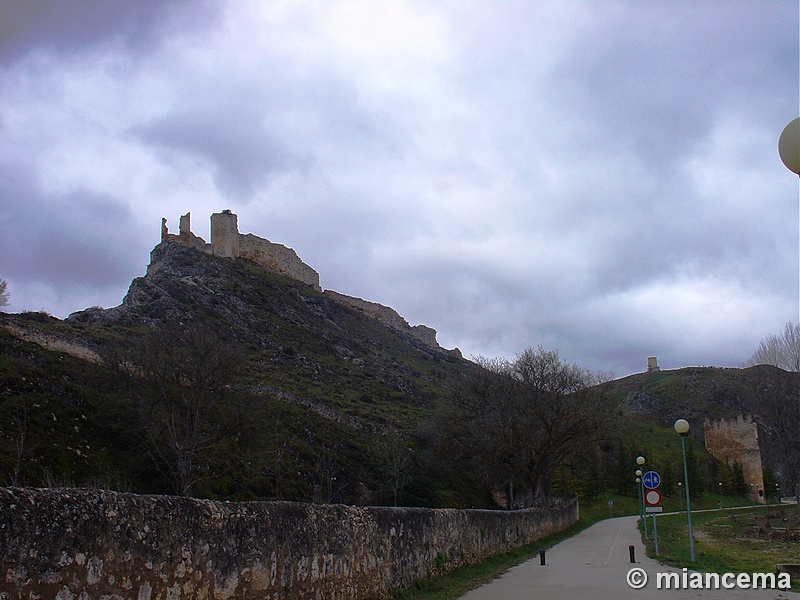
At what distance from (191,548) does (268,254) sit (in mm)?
94653

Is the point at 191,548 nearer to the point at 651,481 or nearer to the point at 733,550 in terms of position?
the point at 651,481

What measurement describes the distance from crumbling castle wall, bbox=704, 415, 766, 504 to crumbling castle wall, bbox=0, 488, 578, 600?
249ft

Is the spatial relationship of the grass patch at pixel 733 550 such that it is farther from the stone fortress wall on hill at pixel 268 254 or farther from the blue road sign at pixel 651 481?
the stone fortress wall on hill at pixel 268 254

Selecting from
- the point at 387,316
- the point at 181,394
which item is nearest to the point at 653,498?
the point at 181,394

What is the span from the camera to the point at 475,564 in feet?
54.7

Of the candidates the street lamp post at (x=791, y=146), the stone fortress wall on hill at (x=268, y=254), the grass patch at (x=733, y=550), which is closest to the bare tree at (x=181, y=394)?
the grass patch at (x=733, y=550)

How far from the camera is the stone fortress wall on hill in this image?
87.0m

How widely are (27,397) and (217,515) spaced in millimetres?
25202

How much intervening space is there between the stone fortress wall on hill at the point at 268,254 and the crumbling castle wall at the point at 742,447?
46.1m

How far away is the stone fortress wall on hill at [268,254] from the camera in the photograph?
87000 mm

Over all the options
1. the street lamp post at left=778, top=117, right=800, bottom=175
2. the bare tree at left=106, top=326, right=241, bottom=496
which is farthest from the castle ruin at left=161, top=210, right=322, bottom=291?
the street lamp post at left=778, top=117, right=800, bottom=175

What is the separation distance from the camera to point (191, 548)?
616 cm

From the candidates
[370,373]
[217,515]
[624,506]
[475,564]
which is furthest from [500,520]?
[370,373]

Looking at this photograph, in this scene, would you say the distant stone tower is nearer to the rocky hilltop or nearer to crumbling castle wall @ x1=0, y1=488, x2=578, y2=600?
the rocky hilltop
